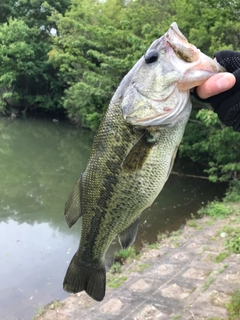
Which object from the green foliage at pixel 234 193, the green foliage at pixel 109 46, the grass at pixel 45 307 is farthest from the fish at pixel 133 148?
the green foliage at pixel 109 46

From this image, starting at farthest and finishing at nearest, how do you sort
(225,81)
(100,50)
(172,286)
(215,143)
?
(100,50) → (215,143) → (172,286) → (225,81)

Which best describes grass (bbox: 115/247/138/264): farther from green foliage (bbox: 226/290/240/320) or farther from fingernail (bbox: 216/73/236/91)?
fingernail (bbox: 216/73/236/91)

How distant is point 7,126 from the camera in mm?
22859

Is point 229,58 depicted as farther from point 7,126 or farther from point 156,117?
point 7,126

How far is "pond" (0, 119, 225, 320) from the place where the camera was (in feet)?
20.0

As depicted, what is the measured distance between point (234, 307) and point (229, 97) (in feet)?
8.92

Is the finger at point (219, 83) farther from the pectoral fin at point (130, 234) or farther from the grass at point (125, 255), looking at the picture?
the grass at point (125, 255)

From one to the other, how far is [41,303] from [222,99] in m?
4.82

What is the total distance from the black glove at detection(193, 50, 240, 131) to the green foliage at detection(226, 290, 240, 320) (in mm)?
2460

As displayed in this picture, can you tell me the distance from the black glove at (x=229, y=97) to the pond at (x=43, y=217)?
4602mm

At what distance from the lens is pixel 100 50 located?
589 inches

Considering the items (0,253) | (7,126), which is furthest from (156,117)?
(7,126)

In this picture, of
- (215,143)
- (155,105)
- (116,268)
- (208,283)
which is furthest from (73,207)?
(215,143)

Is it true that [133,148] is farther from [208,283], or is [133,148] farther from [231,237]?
[231,237]
